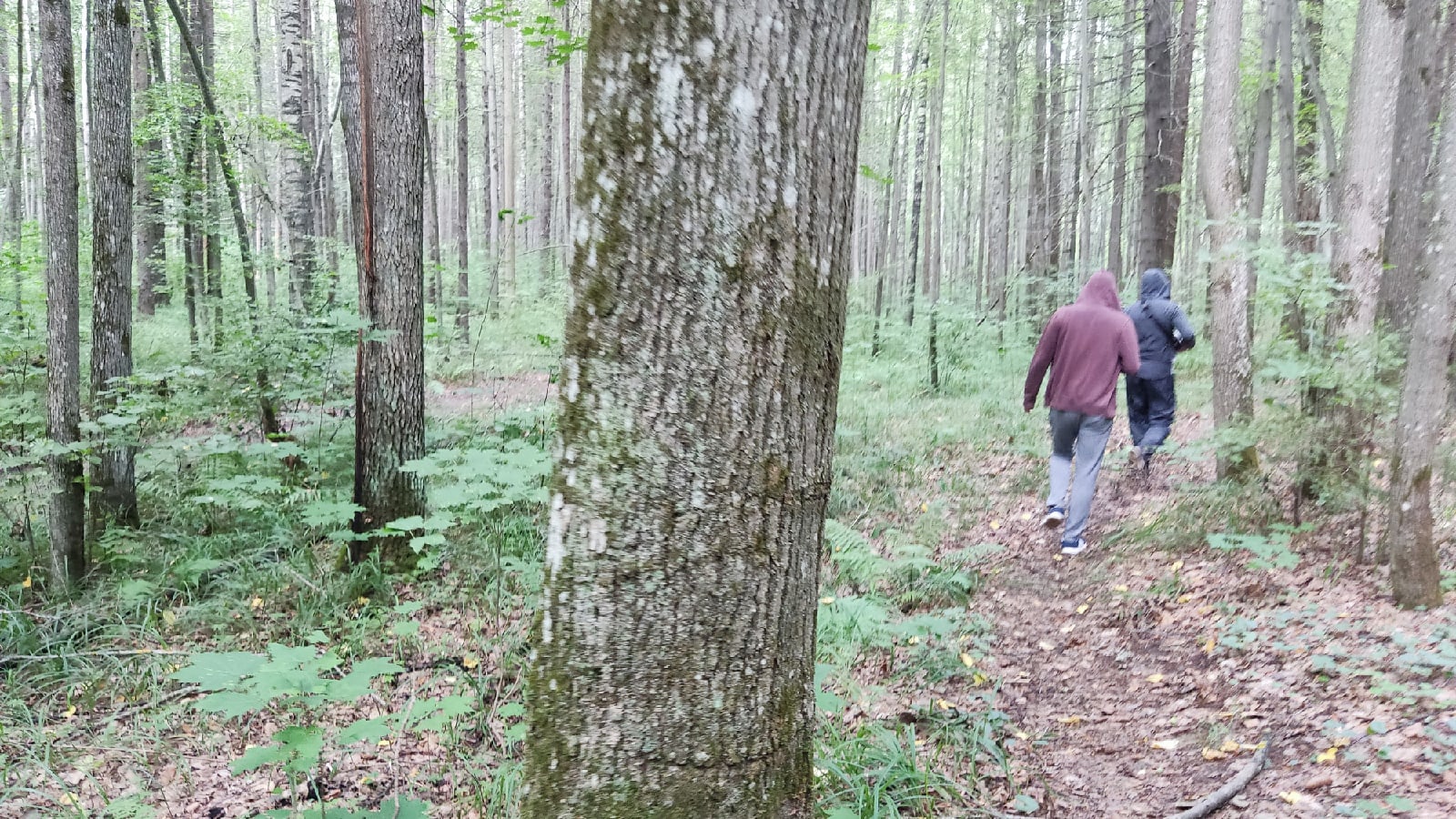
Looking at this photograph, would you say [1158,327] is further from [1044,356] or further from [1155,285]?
[1044,356]

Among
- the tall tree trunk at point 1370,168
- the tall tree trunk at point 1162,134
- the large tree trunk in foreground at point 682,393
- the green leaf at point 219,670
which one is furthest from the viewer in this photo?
the tall tree trunk at point 1162,134

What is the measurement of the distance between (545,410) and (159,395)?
3.04m

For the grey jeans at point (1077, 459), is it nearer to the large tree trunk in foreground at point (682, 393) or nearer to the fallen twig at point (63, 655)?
the large tree trunk in foreground at point (682, 393)

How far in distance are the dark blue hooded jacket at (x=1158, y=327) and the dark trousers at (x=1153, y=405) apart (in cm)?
8

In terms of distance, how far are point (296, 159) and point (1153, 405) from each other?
34.1ft

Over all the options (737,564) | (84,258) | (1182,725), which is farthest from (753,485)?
(84,258)

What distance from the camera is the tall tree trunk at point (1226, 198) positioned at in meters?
6.51

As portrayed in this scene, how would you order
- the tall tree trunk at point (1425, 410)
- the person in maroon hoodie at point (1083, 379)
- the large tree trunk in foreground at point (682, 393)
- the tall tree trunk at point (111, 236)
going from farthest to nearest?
the person in maroon hoodie at point (1083, 379)
the tall tree trunk at point (111, 236)
the tall tree trunk at point (1425, 410)
the large tree trunk in foreground at point (682, 393)

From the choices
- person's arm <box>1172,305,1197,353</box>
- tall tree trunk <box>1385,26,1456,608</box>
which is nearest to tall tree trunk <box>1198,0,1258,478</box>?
person's arm <box>1172,305,1197,353</box>

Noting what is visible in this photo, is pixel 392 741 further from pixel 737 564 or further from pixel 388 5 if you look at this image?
pixel 388 5

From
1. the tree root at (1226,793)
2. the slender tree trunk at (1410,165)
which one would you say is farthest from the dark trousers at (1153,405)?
the tree root at (1226,793)

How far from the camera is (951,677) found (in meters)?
4.45

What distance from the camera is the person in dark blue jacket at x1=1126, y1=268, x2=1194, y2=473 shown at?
7.46 meters

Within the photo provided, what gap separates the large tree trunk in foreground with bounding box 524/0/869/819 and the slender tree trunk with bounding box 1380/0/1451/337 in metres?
5.74
